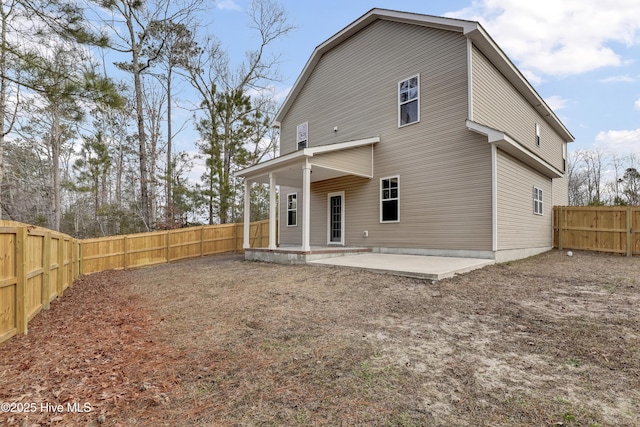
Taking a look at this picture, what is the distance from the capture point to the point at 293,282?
21.8ft

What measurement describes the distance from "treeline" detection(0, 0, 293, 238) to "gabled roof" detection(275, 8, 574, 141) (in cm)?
540

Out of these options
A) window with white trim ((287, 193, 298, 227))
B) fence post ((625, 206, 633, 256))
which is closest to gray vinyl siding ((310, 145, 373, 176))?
window with white trim ((287, 193, 298, 227))

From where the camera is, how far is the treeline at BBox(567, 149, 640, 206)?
24.9 meters

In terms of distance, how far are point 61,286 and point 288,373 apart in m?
5.85

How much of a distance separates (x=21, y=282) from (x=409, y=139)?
943 cm

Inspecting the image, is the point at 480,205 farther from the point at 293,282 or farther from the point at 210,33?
the point at 210,33

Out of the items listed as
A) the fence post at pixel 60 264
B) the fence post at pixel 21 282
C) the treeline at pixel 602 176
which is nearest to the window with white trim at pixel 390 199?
the fence post at pixel 60 264

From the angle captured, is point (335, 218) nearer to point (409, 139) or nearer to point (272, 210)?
point (272, 210)

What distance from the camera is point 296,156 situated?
923cm

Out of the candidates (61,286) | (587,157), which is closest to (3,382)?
(61,286)

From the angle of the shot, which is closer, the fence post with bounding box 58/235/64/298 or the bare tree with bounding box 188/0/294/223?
the fence post with bounding box 58/235/64/298

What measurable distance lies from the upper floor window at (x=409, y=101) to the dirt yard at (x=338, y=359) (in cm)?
608

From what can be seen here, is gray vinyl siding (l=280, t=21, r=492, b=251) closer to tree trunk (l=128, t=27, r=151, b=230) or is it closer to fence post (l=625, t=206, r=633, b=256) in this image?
fence post (l=625, t=206, r=633, b=256)

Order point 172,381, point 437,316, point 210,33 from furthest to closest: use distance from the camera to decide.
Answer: point 210,33 < point 437,316 < point 172,381
